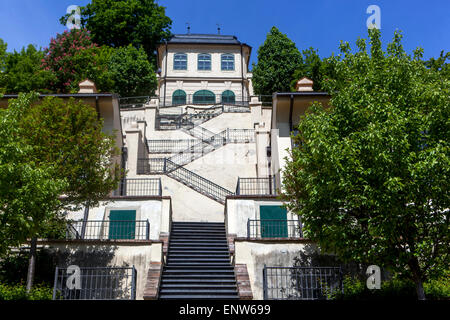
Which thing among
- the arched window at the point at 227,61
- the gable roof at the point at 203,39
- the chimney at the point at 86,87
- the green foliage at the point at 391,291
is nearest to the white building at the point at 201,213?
the green foliage at the point at 391,291

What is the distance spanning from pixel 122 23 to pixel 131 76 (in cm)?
1053

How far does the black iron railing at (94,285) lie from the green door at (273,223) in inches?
231

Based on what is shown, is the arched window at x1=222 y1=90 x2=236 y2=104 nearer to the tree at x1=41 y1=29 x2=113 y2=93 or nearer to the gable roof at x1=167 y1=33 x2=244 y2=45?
the gable roof at x1=167 y1=33 x2=244 y2=45

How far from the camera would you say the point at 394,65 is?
48.8 ft

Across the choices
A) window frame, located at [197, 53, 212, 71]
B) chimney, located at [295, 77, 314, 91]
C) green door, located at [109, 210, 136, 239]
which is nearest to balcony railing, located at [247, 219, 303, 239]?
green door, located at [109, 210, 136, 239]

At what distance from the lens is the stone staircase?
46.9 feet

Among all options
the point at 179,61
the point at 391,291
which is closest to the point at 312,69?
the point at 179,61

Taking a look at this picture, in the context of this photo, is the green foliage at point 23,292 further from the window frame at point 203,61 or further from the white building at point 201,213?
the window frame at point 203,61

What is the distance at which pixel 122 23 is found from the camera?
4594 centimetres

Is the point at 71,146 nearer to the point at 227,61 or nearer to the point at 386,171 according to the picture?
the point at 386,171
